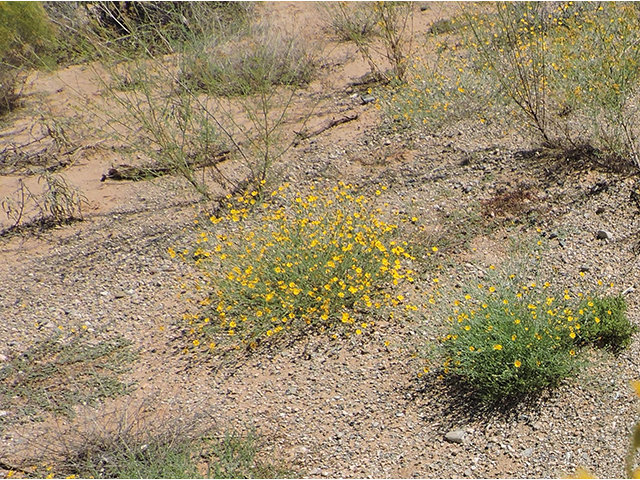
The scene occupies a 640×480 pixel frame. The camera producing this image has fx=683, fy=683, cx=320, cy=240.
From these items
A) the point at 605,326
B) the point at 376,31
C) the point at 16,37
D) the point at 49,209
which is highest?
the point at 16,37

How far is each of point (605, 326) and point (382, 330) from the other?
1265 mm

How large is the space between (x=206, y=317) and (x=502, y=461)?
2179mm

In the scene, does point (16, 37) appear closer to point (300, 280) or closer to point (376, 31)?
point (376, 31)

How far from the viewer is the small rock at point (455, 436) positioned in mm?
3357

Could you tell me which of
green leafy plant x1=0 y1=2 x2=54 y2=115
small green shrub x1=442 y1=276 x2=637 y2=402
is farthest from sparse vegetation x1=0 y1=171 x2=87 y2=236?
small green shrub x1=442 y1=276 x2=637 y2=402

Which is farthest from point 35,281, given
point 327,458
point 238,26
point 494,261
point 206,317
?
point 238,26

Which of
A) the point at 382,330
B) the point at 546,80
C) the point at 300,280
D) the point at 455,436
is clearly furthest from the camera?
the point at 546,80

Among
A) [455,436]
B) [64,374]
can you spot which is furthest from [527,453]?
[64,374]

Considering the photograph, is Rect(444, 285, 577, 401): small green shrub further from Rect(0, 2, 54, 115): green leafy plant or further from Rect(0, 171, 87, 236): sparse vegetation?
Rect(0, 2, 54, 115): green leafy plant

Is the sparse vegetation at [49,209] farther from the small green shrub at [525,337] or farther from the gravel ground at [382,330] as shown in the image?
the small green shrub at [525,337]

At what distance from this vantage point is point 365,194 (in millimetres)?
5566

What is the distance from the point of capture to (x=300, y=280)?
442 cm

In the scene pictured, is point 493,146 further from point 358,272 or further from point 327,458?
point 327,458

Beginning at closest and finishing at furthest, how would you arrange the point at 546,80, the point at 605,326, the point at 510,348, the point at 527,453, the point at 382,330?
1. the point at 527,453
2. the point at 510,348
3. the point at 605,326
4. the point at 382,330
5. the point at 546,80
